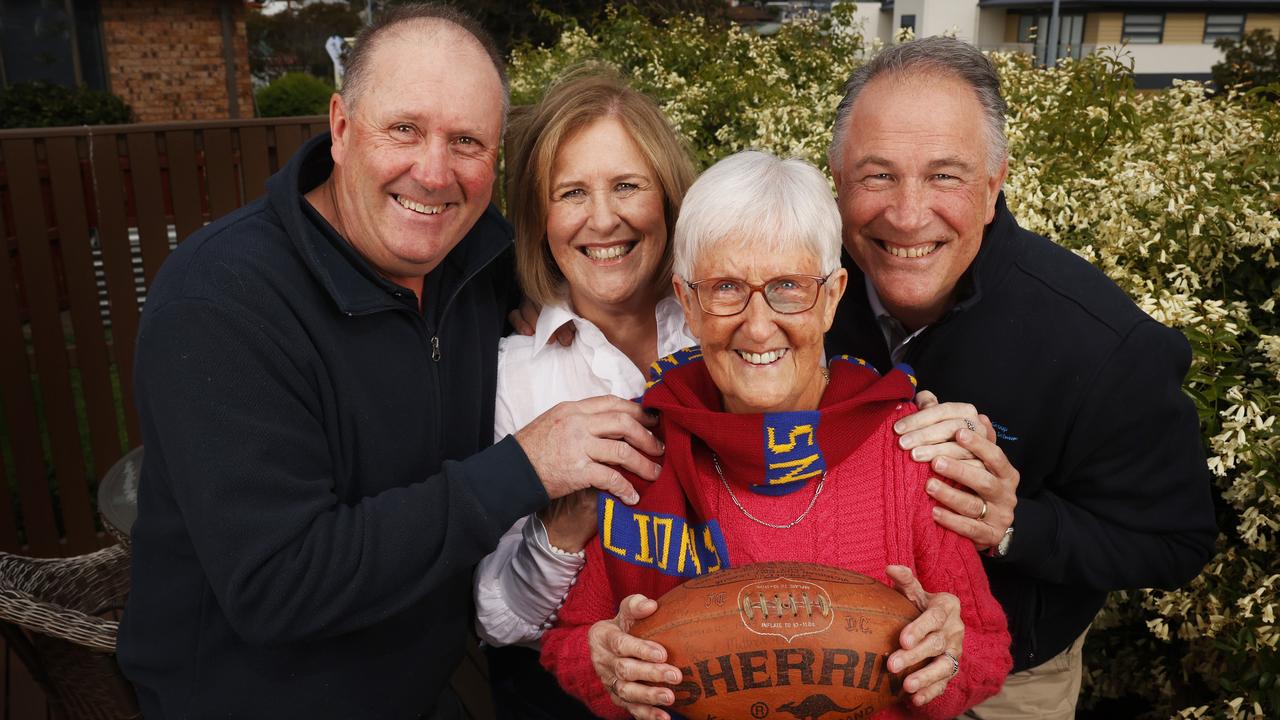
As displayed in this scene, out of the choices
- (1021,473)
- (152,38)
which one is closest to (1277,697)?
(1021,473)

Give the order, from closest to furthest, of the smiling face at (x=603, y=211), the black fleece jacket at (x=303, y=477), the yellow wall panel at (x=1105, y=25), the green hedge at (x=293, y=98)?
the black fleece jacket at (x=303, y=477) < the smiling face at (x=603, y=211) < the green hedge at (x=293, y=98) < the yellow wall panel at (x=1105, y=25)

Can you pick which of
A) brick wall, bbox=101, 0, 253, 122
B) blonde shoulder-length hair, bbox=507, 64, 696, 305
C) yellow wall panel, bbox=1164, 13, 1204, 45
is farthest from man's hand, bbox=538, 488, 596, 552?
yellow wall panel, bbox=1164, 13, 1204, 45

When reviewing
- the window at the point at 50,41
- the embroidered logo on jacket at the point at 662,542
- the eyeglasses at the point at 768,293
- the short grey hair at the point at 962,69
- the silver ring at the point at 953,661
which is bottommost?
the silver ring at the point at 953,661

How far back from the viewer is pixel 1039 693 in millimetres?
2281

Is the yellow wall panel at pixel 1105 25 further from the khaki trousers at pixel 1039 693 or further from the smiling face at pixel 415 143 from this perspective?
the smiling face at pixel 415 143

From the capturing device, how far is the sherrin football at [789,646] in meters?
Answer: 1.55

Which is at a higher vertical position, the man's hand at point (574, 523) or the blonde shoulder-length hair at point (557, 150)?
the blonde shoulder-length hair at point (557, 150)

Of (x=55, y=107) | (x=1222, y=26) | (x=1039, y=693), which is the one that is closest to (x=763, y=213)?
(x=1039, y=693)

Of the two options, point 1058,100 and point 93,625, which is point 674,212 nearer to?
point 93,625

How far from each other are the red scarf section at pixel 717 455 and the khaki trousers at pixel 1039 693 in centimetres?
91

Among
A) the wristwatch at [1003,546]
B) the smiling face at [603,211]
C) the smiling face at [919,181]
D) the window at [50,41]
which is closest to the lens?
the wristwatch at [1003,546]

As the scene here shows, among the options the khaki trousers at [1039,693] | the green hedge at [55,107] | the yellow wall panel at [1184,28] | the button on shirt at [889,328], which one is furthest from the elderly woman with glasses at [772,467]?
the yellow wall panel at [1184,28]

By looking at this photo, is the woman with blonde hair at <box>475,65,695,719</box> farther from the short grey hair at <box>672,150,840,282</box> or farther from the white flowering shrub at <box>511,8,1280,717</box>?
the white flowering shrub at <box>511,8,1280,717</box>

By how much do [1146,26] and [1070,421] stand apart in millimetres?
46122
